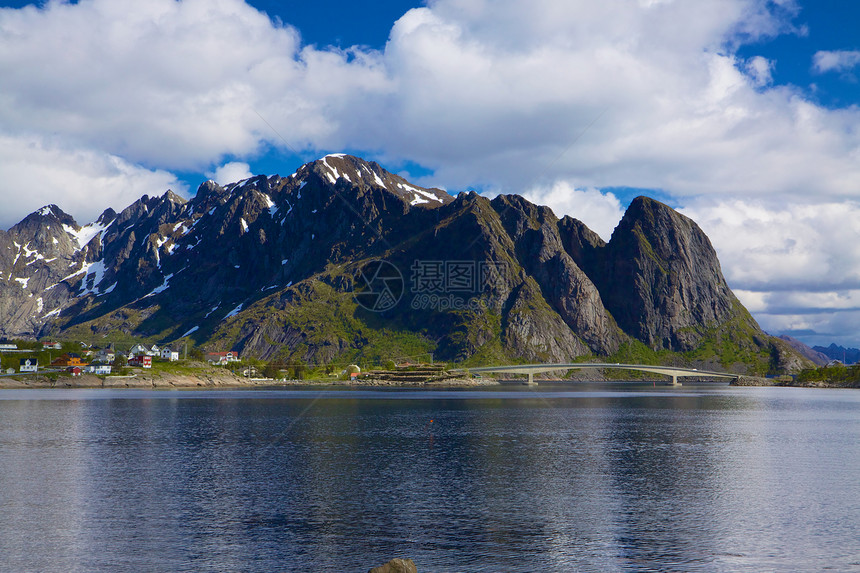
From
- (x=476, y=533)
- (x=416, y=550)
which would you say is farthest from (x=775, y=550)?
(x=416, y=550)

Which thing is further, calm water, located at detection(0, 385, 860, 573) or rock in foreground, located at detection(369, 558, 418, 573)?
calm water, located at detection(0, 385, 860, 573)

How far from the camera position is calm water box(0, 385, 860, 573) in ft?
120

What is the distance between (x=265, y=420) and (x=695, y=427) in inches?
2864

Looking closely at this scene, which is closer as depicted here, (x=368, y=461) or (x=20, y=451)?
(x=368, y=461)

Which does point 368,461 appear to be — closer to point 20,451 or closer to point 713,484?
point 713,484

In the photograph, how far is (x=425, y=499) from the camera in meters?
51.0

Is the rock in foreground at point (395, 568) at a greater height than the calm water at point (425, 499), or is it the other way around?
the rock in foreground at point (395, 568)

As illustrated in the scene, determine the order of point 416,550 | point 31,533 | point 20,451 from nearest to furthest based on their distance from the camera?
point 416,550
point 31,533
point 20,451

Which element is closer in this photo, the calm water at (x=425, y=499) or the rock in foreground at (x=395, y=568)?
the rock in foreground at (x=395, y=568)

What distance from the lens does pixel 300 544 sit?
127ft

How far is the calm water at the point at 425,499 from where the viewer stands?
120 ft

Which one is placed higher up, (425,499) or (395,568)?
(395,568)

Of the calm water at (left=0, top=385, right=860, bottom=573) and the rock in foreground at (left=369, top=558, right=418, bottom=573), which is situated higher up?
the rock in foreground at (left=369, top=558, right=418, bottom=573)

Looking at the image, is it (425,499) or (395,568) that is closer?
(395,568)
